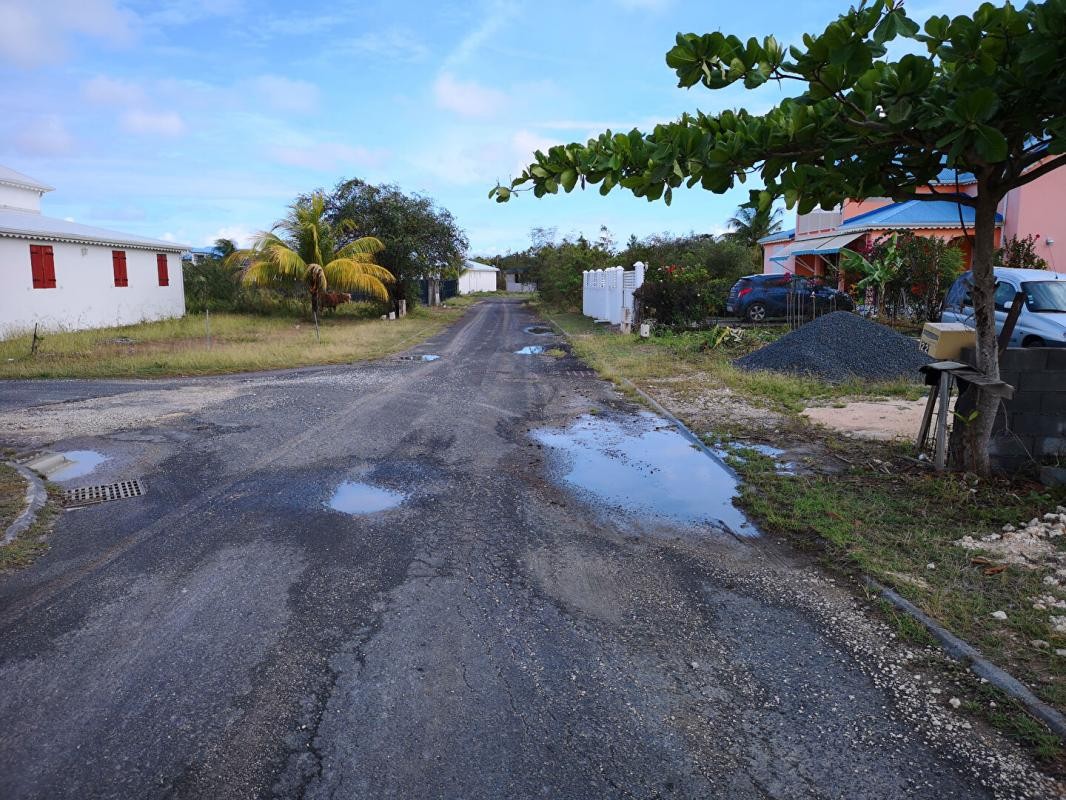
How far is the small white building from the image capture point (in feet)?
244

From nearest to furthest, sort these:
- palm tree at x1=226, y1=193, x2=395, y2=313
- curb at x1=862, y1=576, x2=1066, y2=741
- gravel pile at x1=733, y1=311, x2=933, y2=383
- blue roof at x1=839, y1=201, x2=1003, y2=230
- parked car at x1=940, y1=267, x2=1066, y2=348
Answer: curb at x1=862, y1=576, x2=1066, y2=741, parked car at x1=940, y1=267, x2=1066, y2=348, gravel pile at x1=733, y1=311, x2=933, y2=383, blue roof at x1=839, y1=201, x2=1003, y2=230, palm tree at x1=226, y1=193, x2=395, y2=313

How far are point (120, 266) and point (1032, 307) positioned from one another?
84.1ft

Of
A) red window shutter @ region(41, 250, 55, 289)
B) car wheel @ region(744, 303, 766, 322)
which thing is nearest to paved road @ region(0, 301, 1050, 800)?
car wheel @ region(744, 303, 766, 322)

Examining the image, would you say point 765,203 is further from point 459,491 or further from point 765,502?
point 459,491

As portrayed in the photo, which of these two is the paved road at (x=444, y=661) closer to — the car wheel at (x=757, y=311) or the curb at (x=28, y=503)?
the curb at (x=28, y=503)

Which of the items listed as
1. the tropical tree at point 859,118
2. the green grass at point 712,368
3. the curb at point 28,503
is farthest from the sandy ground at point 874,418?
the curb at point 28,503

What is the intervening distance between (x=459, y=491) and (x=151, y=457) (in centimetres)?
368

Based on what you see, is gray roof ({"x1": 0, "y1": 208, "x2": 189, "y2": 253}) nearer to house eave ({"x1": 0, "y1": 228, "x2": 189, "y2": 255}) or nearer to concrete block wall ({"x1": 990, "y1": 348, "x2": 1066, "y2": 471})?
house eave ({"x1": 0, "y1": 228, "x2": 189, "y2": 255})

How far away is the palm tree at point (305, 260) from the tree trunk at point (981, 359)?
77.8 feet

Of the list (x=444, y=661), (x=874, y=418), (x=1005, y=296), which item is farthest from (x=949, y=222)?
(x=444, y=661)

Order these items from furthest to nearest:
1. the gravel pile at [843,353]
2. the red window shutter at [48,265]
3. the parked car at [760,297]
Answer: the parked car at [760,297] < the red window shutter at [48,265] < the gravel pile at [843,353]

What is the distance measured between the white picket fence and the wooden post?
15.6 m

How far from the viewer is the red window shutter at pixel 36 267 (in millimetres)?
20781

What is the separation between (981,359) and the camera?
21.0ft
